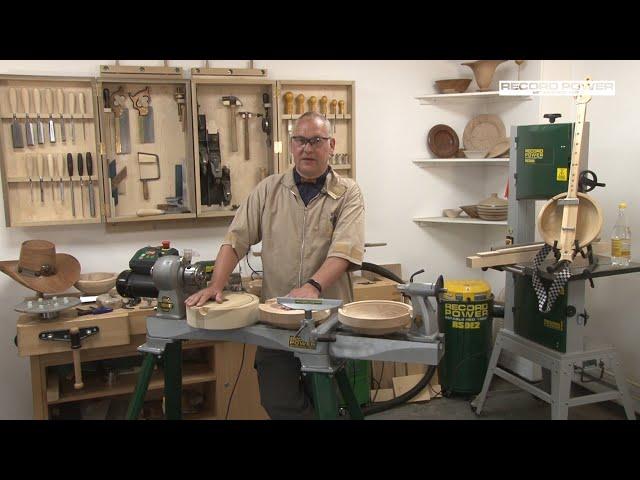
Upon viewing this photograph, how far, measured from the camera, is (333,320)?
2014 millimetres

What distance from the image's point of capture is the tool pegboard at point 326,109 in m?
3.80

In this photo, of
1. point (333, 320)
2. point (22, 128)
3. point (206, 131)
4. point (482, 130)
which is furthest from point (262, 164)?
point (333, 320)

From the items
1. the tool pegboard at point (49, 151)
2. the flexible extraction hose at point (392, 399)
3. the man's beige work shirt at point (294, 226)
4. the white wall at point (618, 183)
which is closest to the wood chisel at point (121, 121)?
the tool pegboard at point (49, 151)

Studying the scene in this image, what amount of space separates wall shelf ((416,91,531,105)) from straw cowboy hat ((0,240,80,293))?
261 cm

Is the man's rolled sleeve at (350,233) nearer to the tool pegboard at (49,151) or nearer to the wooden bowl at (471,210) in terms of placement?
the tool pegboard at (49,151)

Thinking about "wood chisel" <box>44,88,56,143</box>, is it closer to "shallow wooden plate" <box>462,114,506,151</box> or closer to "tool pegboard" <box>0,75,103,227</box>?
"tool pegboard" <box>0,75,103,227</box>

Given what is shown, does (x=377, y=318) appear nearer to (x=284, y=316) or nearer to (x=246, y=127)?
(x=284, y=316)

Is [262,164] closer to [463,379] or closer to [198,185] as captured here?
[198,185]

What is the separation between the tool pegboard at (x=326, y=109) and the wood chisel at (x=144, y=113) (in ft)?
2.54

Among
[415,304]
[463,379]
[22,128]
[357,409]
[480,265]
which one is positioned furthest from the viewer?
[463,379]

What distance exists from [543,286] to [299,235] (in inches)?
49.7

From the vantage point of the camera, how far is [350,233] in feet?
8.03

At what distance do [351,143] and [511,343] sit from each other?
162 cm

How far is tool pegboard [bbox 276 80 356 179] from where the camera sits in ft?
12.5
